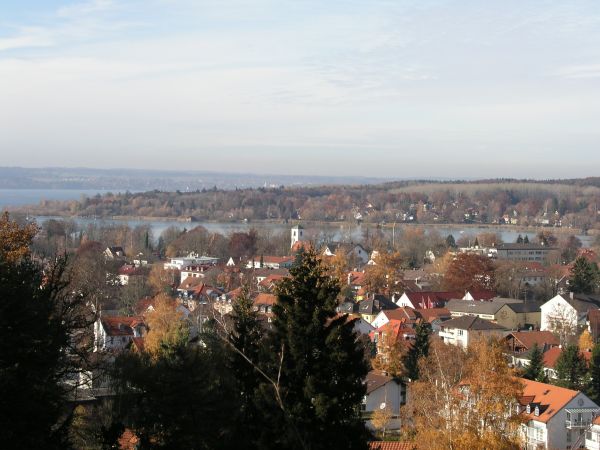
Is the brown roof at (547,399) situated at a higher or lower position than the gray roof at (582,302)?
lower

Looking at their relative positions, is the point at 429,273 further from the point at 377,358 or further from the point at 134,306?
the point at 377,358

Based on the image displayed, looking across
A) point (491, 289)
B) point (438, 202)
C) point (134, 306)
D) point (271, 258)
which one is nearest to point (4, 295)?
point (134, 306)

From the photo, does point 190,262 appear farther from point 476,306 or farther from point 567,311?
point 567,311

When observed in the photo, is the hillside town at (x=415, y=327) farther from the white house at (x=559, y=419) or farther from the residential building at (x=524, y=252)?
the residential building at (x=524, y=252)

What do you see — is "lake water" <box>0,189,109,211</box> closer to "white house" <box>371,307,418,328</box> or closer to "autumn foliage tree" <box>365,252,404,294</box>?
"autumn foliage tree" <box>365,252,404,294</box>

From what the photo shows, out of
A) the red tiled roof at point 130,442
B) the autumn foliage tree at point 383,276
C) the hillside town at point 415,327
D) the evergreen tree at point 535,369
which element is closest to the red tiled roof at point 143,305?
the hillside town at point 415,327

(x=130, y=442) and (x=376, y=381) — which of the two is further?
(x=376, y=381)

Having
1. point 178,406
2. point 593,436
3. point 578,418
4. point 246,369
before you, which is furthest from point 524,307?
point 178,406
